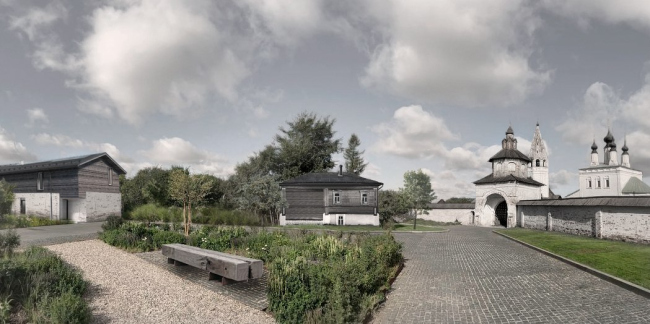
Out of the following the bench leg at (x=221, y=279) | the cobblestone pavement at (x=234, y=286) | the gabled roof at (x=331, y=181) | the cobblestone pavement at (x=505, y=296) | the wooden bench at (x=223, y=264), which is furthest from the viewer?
the gabled roof at (x=331, y=181)

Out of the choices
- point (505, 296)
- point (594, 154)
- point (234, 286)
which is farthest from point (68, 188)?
point (594, 154)

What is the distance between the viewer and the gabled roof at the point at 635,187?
5504 cm

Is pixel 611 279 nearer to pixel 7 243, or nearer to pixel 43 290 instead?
pixel 43 290

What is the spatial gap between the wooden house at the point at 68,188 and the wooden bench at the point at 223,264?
72.7 ft

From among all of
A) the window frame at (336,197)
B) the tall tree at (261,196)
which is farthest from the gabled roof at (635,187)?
the tall tree at (261,196)

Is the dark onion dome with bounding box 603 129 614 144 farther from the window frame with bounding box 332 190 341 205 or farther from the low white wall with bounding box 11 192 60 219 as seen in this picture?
the low white wall with bounding box 11 192 60 219

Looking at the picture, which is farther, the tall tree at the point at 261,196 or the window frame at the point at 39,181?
the tall tree at the point at 261,196

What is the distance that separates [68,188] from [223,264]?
2600cm

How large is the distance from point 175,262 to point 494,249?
47.2 feet

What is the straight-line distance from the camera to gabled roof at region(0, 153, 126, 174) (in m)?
27.1

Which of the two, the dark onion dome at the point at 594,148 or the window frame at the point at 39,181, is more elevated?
the dark onion dome at the point at 594,148

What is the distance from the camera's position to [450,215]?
53.3m

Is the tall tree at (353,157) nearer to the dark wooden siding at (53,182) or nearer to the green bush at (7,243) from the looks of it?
the dark wooden siding at (53,182)

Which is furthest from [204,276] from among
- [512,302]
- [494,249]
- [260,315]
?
[494,249]
